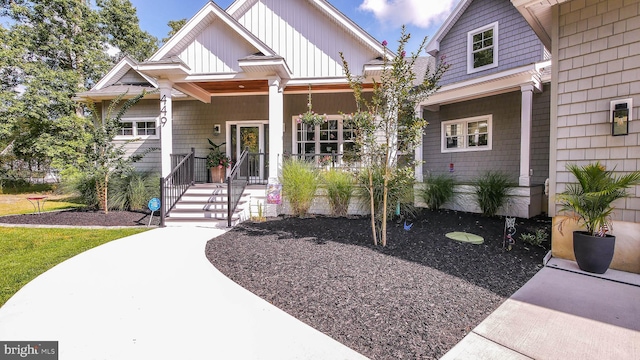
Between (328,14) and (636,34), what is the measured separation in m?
6.64

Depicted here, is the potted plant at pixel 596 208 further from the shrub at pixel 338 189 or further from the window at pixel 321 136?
the window at pixel 321 136

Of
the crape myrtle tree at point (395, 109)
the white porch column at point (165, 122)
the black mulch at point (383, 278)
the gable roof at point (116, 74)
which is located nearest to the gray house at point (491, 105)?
the black mulch at point (383, 278)

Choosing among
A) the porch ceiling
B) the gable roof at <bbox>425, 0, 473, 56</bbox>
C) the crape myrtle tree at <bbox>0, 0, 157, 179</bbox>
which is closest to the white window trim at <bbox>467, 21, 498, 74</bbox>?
the gable roof at <bbox>425, 0, 473, 56</bbox>

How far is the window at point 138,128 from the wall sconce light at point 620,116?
12611mm

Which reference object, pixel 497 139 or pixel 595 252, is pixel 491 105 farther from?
pixel 595 252

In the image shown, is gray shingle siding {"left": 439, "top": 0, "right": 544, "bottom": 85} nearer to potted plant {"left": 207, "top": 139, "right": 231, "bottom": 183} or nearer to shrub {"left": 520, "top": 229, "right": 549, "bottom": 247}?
shrub {"left": 520, "top": 229, "right": 549, "bottom": 247}

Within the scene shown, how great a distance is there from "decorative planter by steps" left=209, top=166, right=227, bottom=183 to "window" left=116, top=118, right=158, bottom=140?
10.6 feet

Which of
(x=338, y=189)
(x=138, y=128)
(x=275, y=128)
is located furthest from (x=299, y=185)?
(x=138, y=128)

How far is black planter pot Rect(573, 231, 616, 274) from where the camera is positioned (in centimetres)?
374

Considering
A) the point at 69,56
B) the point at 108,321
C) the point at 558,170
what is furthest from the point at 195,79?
the point at 69,56

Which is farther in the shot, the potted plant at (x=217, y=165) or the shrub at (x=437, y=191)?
the potted plant at (x=217, y=165)

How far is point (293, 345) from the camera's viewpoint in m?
2.23

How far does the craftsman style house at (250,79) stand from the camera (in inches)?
306

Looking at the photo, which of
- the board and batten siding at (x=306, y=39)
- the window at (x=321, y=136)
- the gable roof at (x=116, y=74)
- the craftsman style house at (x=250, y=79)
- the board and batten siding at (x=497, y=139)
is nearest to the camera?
the craftsman style house at (x=250, y=79)
